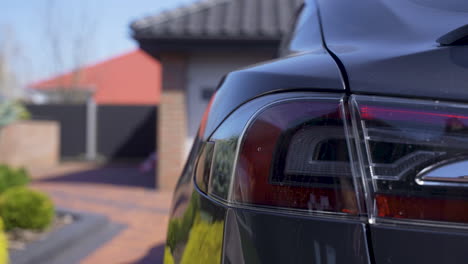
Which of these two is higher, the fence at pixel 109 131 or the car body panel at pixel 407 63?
the car body panel at pixel 407 63

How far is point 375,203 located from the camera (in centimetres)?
83

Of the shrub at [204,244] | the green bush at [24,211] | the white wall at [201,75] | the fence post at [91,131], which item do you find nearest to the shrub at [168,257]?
the shrub at [204,244]

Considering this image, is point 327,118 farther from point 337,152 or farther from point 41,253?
point 41,253

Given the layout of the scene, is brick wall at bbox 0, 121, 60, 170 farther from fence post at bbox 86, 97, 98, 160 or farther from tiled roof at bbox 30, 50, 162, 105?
tiled roof at bbox 30, 50, 162, 105

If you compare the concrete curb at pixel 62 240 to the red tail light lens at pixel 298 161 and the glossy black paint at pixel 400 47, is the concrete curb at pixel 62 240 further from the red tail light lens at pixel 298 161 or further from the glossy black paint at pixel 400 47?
the glossy black paint at pixel 400 47

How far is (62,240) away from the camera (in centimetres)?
373

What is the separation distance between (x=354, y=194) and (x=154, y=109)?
46.3 ft

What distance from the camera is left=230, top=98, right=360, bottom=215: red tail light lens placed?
86cm

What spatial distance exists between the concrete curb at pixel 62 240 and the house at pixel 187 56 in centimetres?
267

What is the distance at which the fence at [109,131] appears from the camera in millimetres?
14297

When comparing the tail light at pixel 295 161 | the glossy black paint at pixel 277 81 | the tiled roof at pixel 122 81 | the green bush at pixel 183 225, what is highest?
the tiled roof at pixel 122 81

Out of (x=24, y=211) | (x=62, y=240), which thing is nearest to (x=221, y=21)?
(x=24, y=211)

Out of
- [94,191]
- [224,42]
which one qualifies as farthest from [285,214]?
[94,191]

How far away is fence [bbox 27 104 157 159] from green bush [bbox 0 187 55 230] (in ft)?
33.3
